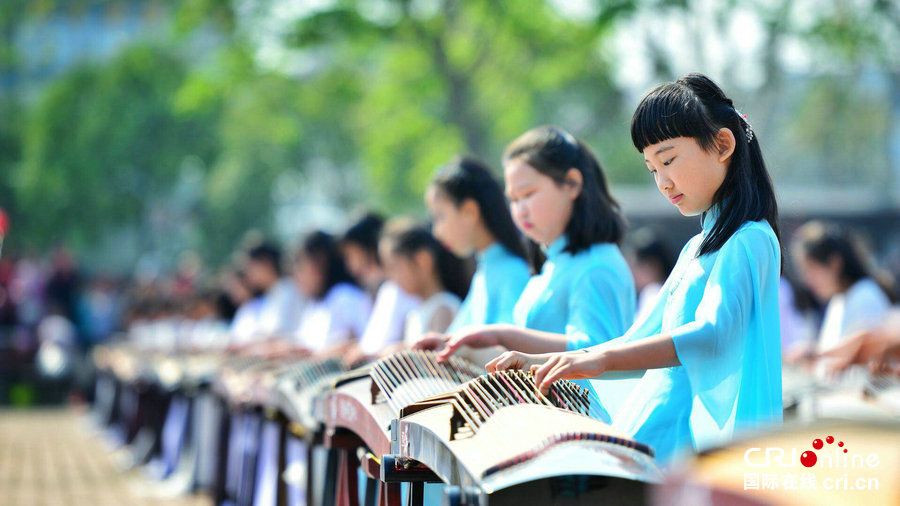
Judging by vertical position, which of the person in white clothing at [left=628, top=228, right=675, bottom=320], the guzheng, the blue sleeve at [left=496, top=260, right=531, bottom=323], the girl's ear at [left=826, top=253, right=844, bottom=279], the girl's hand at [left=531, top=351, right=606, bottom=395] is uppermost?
the person in white clothing at [left=628, top=228, right=675, bottom=320]

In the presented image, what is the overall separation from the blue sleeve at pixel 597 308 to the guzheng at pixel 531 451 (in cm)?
78

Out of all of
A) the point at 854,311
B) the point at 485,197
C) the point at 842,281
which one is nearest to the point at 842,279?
the point at 842,281

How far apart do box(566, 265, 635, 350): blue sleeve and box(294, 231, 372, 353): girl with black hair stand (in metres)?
3.73

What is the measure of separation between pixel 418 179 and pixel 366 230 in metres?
10.3

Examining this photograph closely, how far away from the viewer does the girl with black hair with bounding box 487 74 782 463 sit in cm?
238

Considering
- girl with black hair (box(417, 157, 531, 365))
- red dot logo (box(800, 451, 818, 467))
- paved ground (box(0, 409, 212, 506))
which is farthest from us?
paved ground (box(0, 409, 212, 506))

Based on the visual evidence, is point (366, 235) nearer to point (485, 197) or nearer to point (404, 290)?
point (404, 290)

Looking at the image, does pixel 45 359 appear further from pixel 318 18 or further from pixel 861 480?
pixel 861 480

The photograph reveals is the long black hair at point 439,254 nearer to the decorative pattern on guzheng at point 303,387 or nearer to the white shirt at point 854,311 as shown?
the decorative pattern on guzheng at point 303,387

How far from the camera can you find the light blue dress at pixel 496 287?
429 cm

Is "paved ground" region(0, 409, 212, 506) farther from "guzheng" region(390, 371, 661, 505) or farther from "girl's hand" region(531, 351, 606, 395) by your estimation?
"girl's hand" region(531, 351, 606, 395)

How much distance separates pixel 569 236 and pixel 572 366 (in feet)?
4.25

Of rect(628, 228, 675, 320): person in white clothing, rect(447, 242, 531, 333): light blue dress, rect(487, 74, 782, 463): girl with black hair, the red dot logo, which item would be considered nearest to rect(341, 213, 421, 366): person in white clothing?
rect(447, 242, 531, 333): light blue dress

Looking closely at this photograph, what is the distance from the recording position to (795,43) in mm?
14047
